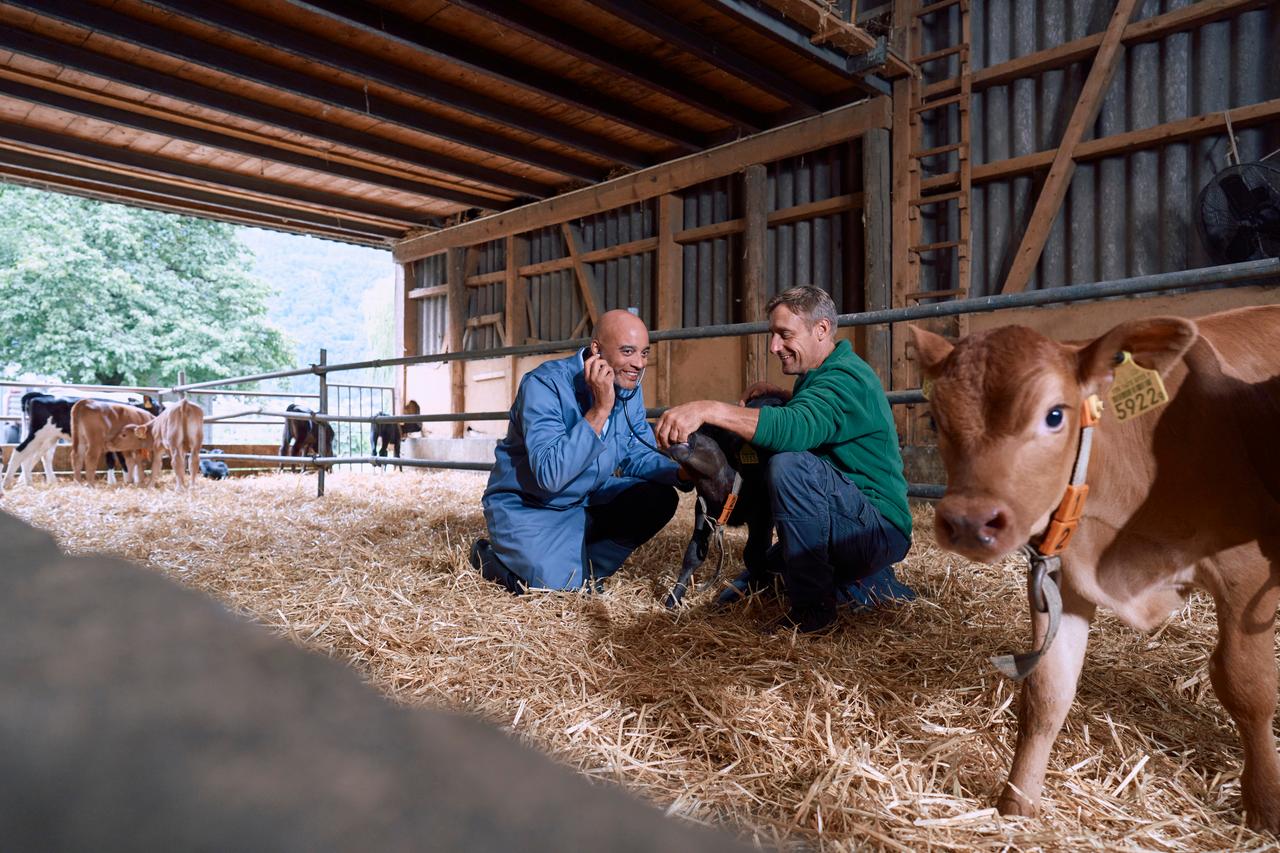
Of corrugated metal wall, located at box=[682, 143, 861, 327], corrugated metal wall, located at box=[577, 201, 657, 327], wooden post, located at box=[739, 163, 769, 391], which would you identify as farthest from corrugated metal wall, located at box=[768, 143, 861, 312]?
corrugated metal wall, located at box=[577, 201, 657, 327]

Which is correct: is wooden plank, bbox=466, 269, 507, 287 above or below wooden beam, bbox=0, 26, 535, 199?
below

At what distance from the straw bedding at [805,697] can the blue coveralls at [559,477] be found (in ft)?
0.48

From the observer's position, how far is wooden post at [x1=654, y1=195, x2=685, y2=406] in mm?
9039

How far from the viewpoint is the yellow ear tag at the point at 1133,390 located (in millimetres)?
1578

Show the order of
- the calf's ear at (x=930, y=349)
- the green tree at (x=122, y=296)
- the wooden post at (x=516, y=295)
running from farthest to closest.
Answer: the green tree at (x=122, y=296) → the wooden post at (x=516, y=295) → the calf's ear at (x=930, y=349)

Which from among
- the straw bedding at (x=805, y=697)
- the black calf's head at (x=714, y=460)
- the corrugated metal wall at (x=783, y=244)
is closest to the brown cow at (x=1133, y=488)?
the straw bedding at (x=805, y=697)

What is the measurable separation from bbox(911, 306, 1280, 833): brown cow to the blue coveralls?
5.35 ft

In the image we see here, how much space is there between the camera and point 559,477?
3045 mm

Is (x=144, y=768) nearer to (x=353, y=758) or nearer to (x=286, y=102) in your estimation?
(x=353, y=758)

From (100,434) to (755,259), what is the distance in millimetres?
6942

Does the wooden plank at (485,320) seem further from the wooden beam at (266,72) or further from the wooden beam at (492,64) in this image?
the wooden beam at (492,64)

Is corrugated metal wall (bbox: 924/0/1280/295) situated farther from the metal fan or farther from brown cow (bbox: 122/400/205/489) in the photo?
brown cow (bbox: 122/400/205/489)

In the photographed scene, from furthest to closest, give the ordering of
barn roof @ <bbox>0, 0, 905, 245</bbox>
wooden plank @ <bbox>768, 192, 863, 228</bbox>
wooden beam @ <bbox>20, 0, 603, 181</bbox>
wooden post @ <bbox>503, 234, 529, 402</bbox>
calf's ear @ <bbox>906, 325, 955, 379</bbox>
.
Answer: wooden post @ <bbox>503, 234, 529, 402</bbox>, wooden plank @ <bbox>768, 192, 863, 228</bbox>, barn roof @ <bbox>0, 0, 905, 245</bbox>, wooden beam @ <bbox>20, 0, 603, 181</bbox>, calf's ear @ <bbox>906, 325, 955, 379</bbox>

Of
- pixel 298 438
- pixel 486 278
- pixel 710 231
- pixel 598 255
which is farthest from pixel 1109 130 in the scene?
pixel 298 438
